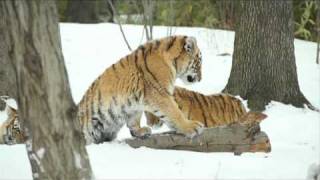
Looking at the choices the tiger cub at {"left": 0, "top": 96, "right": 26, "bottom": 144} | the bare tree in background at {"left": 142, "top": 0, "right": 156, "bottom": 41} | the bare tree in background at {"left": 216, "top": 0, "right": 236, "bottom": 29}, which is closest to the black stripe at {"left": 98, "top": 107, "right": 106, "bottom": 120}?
the tiger cub at {"left": 0, "top": 96, "right": 26, "bottom": 144}

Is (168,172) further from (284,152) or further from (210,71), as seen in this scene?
(210,71)

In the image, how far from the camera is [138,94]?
501 centimetres

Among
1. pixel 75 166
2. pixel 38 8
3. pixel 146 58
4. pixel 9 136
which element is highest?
pixel 38 8

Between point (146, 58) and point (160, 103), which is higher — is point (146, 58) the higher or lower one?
the higher one

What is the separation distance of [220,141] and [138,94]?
2.59 feet

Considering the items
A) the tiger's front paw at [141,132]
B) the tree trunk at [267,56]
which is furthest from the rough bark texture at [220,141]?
the tree trunk at [267,56]

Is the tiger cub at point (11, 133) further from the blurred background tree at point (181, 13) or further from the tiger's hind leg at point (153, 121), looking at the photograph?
the blurred background tree at point (181, 13)

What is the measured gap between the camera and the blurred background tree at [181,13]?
12977 millimetres

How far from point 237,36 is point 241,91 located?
0.66 metres

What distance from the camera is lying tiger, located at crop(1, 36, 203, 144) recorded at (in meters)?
4.98

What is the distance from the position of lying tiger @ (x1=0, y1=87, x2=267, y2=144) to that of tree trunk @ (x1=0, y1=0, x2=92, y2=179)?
2069 millimetres

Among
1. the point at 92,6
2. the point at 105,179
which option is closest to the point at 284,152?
the point at 105,179

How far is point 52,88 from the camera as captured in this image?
3.36 meters

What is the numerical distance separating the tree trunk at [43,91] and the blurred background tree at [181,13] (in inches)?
239
